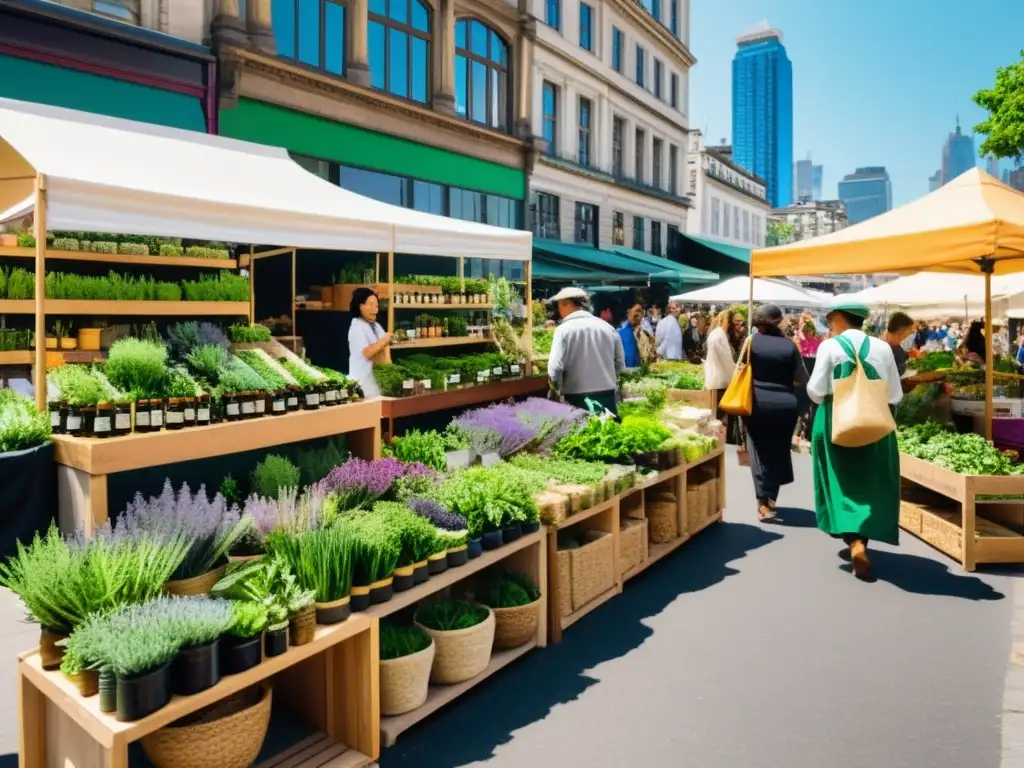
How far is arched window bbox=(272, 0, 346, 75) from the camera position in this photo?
495 inches

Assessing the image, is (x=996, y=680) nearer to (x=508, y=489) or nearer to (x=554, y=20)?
(x=508, y=489)

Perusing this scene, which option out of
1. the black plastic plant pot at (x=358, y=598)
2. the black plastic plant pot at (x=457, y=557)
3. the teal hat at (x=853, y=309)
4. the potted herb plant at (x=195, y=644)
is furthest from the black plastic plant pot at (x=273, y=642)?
the teal hat at (x=853, y=309)

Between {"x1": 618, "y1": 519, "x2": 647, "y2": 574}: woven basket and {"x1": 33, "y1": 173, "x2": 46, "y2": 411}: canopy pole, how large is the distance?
3.40m

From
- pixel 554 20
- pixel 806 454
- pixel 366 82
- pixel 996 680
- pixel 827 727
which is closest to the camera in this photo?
pixel 827 727

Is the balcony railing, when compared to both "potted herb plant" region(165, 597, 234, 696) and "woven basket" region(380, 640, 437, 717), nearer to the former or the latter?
"woven basket" region(380, 640, 437, 717)

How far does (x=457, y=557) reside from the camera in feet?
12.7

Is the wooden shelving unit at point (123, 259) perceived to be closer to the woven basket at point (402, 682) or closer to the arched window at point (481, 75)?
the woven basket at point (402, 682)

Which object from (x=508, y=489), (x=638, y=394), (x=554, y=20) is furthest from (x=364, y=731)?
(x=554, y=20)

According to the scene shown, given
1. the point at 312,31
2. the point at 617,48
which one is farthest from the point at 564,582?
the point at 617,48

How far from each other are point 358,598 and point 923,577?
4.29 m

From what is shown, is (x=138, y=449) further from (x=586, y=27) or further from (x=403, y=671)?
(x=586, y=27)

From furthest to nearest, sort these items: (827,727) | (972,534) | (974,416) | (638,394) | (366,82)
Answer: (366,82), (638,394), (974,416), (972,534), (827,727)

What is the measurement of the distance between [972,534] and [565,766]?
4.12 metres

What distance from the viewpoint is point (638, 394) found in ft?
27.7
